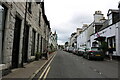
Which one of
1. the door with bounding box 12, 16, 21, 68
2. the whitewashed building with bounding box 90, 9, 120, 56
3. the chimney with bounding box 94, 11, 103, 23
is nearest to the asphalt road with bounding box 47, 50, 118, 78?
the door with bounding box 12, 16, 21, 68

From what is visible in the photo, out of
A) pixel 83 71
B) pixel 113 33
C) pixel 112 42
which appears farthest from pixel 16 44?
pixel 112 42

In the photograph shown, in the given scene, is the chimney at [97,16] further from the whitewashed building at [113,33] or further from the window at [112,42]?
the window at [112,42]

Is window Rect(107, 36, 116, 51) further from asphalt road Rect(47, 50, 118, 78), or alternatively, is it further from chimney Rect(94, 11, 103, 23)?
chimney Rect(94, 11, 103, 23)

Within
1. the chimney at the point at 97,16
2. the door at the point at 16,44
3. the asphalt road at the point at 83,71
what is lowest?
the asphalt road at the point at 83,71

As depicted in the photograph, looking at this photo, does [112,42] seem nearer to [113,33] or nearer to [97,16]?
[113,33]

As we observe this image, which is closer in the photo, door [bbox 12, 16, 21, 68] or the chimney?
door [bbox 12, 16, 21, 68]

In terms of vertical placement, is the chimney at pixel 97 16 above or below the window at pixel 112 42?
above

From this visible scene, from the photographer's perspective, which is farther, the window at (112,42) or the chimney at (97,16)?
the chimney at (97,16)

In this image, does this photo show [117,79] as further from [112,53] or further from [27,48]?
[112,53]

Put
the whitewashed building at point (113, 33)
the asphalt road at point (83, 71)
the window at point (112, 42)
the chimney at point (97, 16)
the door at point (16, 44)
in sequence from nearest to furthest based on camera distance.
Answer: the asphalt road at point (83, 71), the door at point (16, 44), the whitewashed building at point (113, 33), the window at point (112, 42), the chimney at point (97, 16)

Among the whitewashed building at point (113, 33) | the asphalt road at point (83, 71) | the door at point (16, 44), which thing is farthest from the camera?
the whitewashed building at point (113, 33)

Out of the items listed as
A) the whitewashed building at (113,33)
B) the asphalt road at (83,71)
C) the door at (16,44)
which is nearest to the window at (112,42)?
the whitewashed building at (113,33)

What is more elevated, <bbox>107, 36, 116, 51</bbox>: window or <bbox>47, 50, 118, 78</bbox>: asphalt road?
<bbox>107, 36, 116, 51</bbox>: window

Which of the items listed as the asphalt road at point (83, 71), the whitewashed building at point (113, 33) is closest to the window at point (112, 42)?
the whitewashed building at point (113, 33)
